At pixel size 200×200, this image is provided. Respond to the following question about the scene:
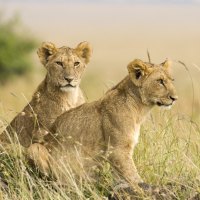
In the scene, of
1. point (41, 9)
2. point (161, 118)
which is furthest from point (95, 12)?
point (161, 118)

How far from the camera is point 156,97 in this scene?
22.2 feet

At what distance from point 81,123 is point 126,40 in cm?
7751

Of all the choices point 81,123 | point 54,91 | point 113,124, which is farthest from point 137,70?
point 54,91

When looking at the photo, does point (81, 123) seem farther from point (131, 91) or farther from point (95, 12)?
point (95, 12)

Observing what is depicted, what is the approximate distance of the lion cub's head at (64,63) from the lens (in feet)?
26.7

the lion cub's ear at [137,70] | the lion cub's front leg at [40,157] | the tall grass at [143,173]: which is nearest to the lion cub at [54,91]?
the tall grass at [143,173]

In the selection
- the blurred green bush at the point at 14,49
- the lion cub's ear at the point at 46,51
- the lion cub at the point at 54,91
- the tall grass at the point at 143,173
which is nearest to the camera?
the tall grass at the point at 143,173

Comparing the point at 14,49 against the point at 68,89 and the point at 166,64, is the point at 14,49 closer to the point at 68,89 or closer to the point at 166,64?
the point at 68,89

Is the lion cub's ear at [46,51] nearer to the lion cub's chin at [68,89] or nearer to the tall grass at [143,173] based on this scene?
the lion cub's chin at [68,89]

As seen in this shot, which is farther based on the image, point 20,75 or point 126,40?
point 126,40

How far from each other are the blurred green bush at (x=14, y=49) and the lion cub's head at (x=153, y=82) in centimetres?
1668

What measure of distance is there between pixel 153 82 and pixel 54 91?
Answer: 5.76 ft

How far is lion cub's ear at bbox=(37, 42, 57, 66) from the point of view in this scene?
832cm

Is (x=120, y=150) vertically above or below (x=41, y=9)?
above
